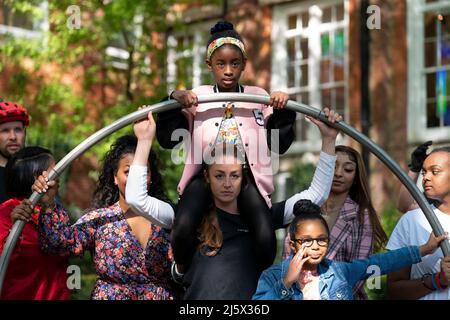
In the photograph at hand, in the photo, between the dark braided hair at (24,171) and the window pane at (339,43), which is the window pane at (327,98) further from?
the dark braided hair at (24,171)

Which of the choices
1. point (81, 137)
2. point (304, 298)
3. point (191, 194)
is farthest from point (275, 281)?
point (81, 137)

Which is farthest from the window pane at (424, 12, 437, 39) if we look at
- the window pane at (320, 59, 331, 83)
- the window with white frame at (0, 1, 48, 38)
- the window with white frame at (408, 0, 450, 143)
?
the window with white frame at (0, 1, 48, 38)

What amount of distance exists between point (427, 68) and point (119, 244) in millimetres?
9597

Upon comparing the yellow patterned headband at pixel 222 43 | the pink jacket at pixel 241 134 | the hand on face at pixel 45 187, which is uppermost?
the yellow patterned headband at pixel 222 43

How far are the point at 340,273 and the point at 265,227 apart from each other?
1.56 feet

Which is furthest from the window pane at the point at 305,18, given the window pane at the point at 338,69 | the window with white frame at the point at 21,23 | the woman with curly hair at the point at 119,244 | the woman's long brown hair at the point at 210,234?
the woman's long brown hair at the point at 210,234

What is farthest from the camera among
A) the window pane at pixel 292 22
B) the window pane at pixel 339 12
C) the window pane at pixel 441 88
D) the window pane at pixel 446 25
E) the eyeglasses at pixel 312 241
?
the window pane at pixel 292 22

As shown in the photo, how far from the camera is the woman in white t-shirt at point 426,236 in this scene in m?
5.00

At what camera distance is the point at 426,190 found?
515 centimetres

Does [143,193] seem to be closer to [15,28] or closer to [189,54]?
[189,54]

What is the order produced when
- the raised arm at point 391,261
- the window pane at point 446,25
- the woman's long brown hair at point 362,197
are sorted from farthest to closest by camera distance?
1. the window pane at point 446,25
2. the woman's long brown hair at point 362,197
3. the raised arm at point 391,261

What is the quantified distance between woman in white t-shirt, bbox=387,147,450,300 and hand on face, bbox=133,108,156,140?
1.55m

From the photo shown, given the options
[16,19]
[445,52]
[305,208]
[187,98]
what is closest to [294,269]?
[305,208]
